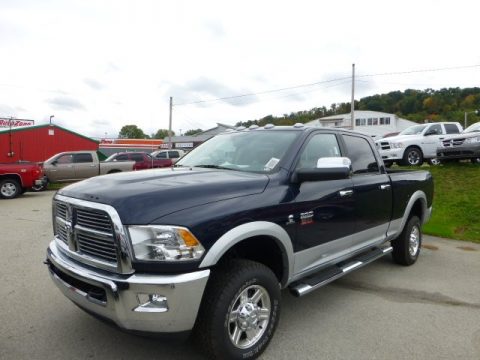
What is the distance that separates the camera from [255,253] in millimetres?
3289

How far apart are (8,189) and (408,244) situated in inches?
539

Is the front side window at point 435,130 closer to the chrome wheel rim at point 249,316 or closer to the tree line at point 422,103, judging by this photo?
the chrome wheel rim at point 249,316

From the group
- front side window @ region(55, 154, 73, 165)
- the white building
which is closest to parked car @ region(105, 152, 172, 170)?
front side window @ region(55, 154, 73, 165)

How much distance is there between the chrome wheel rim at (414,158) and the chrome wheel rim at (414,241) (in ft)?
30.4

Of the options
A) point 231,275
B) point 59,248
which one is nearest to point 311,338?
point 231,275

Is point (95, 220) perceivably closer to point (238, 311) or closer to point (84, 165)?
point (238, 311)

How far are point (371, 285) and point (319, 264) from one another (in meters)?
1.51

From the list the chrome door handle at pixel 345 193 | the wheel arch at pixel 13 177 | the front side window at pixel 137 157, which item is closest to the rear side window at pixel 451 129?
the chrome door handle at pixel 345 193

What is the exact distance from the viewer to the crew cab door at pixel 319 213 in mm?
3344

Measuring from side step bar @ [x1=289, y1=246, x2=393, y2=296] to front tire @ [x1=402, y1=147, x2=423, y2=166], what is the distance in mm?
A: 10611

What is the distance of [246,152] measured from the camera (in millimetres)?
3854

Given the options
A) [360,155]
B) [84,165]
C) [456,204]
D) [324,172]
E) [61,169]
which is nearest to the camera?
[324,172]

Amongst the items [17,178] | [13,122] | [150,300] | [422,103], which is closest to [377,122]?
[422,103]

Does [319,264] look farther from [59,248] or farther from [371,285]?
[59,248]
